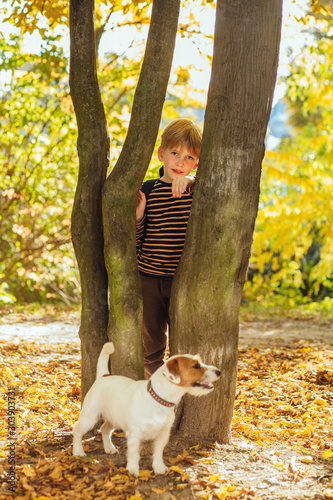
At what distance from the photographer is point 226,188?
2.93 meters

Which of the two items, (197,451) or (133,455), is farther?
(197,451)

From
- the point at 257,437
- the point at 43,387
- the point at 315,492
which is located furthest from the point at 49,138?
the point at 315,492

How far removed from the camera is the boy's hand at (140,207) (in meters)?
3.30

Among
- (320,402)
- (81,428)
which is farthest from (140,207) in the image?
(320,402)

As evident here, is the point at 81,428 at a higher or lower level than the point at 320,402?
higher

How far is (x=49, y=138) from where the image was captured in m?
9.16

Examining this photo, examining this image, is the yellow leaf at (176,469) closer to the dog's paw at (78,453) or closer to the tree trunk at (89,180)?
the dog's paw at (78,453)

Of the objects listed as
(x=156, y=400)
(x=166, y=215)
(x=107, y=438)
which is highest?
(x=166, y=215)

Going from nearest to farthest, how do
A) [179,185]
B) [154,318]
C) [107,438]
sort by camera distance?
[107,438] → [179,185] → [154,318]

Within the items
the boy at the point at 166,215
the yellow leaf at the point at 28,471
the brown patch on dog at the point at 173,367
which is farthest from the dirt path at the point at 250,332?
the brown patch on dog at the point at 173,367

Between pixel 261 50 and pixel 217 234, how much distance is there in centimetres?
115

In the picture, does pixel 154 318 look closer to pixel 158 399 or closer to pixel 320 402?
pixel 158 399

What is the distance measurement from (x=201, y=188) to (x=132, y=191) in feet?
1.45

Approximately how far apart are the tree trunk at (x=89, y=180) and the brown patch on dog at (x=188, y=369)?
3.18ft
